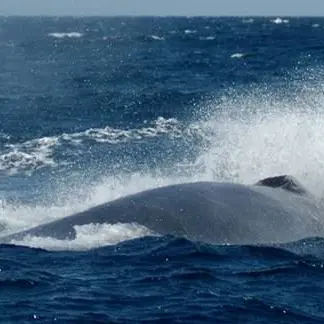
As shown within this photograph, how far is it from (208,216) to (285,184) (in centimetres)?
242

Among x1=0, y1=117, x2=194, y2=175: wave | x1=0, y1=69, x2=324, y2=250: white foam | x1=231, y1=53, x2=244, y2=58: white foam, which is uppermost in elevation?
x1=0, y1=69, x2=324, y2=250: white foam

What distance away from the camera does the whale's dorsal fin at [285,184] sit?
17.3m

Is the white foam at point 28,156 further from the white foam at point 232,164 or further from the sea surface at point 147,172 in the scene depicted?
the white foam at point 232,164

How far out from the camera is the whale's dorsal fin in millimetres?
17281

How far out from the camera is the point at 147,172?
25391 mm

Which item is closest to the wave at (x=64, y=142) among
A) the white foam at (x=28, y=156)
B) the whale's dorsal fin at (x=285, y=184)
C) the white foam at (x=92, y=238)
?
the white foam at (x=28, y=156)

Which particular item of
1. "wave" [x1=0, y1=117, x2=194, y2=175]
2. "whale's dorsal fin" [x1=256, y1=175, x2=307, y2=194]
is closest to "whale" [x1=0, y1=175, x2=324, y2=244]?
"whale's dorsal fin" [x1=256, y1=175, x2=307, y2=194]

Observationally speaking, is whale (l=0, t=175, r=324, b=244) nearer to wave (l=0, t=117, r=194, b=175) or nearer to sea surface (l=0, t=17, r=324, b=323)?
sea surface (l=0, t=17, r=324, b=323)

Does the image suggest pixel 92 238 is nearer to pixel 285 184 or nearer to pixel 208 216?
pixel 208 216

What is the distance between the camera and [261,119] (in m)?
28.6

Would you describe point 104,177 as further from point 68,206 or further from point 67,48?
point 67,48

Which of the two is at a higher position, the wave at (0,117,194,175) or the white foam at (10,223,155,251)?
the white foam at (10,223,155,251)

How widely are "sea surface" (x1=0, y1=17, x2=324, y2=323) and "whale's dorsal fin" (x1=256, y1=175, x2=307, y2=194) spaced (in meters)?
1.41

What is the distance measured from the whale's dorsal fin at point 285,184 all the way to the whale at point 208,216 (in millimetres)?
618
